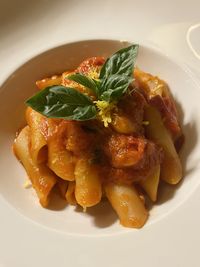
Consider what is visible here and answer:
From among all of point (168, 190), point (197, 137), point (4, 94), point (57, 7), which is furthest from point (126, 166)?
point (57, 7)

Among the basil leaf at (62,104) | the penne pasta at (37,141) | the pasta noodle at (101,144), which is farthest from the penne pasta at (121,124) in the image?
the penne pasta at (37,141)

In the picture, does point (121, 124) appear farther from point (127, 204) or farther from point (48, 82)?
point (48, 82)

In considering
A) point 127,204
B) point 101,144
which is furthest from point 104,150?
point 127,204

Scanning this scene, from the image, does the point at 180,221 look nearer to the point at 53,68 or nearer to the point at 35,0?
the point at 53,68

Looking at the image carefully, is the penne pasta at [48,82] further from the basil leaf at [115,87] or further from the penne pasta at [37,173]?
the basil leaf at [115,87]

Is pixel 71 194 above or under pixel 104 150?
under

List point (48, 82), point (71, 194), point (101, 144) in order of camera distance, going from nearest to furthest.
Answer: point (101, 144) < point (71, 194) < point (48, 82)
